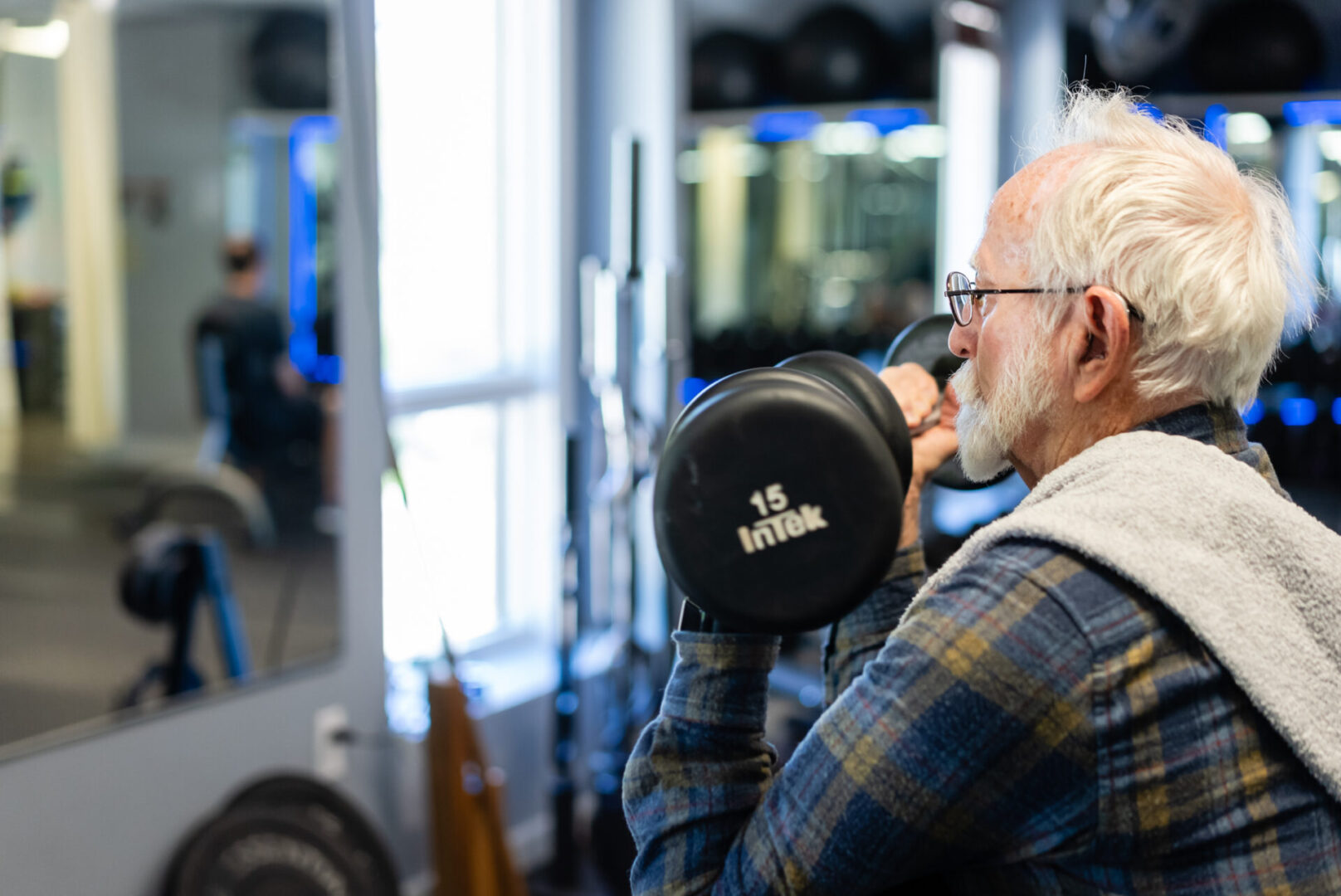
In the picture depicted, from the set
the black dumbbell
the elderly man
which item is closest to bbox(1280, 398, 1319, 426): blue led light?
the elderly man

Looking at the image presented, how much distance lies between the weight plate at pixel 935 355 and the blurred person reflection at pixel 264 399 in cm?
142

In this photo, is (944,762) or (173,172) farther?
(173,172)

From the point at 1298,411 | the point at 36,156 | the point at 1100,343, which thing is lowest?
the point at 1298,411

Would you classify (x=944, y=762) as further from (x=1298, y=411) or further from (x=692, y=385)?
(x=1298, y=411)

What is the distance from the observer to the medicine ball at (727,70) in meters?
5.38

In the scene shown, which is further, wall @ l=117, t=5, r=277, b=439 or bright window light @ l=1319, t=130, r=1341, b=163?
bright window light @ l=1319, t=130, r=1341, b=163

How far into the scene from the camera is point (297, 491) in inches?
100

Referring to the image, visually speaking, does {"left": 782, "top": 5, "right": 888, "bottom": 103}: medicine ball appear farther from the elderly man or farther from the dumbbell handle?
the elderly man

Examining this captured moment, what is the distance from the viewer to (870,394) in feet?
3.61

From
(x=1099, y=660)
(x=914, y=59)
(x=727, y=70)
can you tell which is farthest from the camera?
(x=914, y=59)

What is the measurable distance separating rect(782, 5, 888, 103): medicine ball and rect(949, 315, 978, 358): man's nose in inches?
182

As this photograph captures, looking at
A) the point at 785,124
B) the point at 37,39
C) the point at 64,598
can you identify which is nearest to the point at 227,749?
the point at 64,598

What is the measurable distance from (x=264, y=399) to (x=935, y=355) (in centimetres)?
151

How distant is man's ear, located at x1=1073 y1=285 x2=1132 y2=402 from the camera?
939 mm
